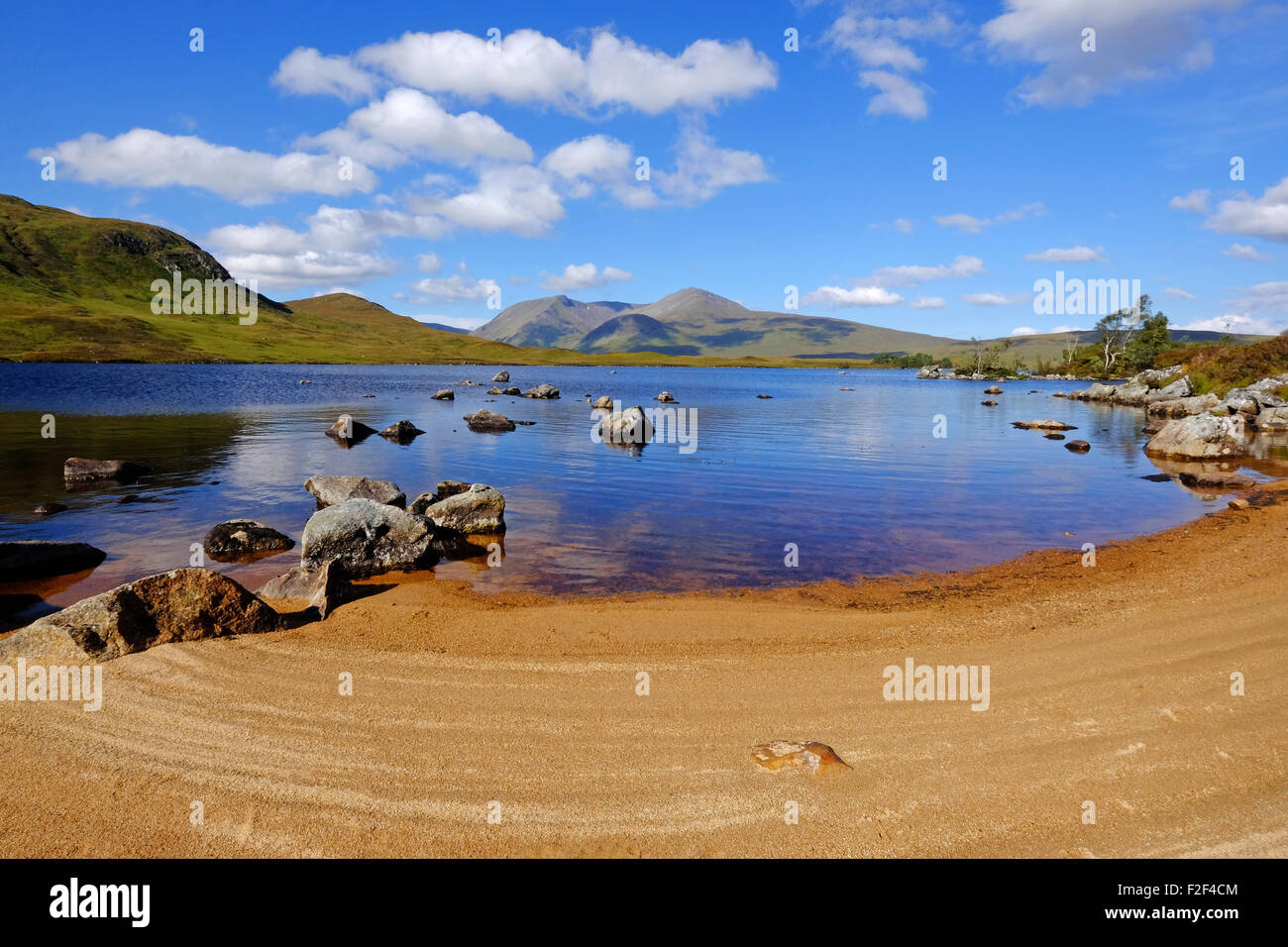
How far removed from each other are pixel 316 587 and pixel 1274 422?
6983 centimetres

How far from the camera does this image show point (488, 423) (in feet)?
181

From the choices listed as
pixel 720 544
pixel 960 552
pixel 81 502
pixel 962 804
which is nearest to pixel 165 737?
pixel 962 804

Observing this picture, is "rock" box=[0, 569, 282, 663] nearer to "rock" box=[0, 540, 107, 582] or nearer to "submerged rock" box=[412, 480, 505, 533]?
"rock" box=[0, 540, 107, 582]

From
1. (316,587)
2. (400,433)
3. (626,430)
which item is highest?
(626,430)

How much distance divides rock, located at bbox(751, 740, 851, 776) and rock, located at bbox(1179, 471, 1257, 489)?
33416 mm

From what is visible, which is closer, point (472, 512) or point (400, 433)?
point (472, 512)

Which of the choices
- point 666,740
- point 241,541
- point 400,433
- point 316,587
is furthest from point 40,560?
point 400,433

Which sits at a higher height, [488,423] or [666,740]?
[488,423]

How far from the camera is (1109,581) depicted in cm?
1736

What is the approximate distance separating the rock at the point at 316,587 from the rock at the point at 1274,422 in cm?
6755

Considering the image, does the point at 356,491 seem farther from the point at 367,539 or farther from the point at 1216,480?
the point at 1216,480

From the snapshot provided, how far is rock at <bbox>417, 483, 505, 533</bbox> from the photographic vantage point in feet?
70.0

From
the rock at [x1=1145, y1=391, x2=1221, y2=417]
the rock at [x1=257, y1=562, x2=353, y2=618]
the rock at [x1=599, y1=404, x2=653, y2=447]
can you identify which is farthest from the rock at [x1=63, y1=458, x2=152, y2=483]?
the rock at [x1=1145, y1=391, x2=1221, y2=417]

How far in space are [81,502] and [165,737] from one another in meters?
22.6
